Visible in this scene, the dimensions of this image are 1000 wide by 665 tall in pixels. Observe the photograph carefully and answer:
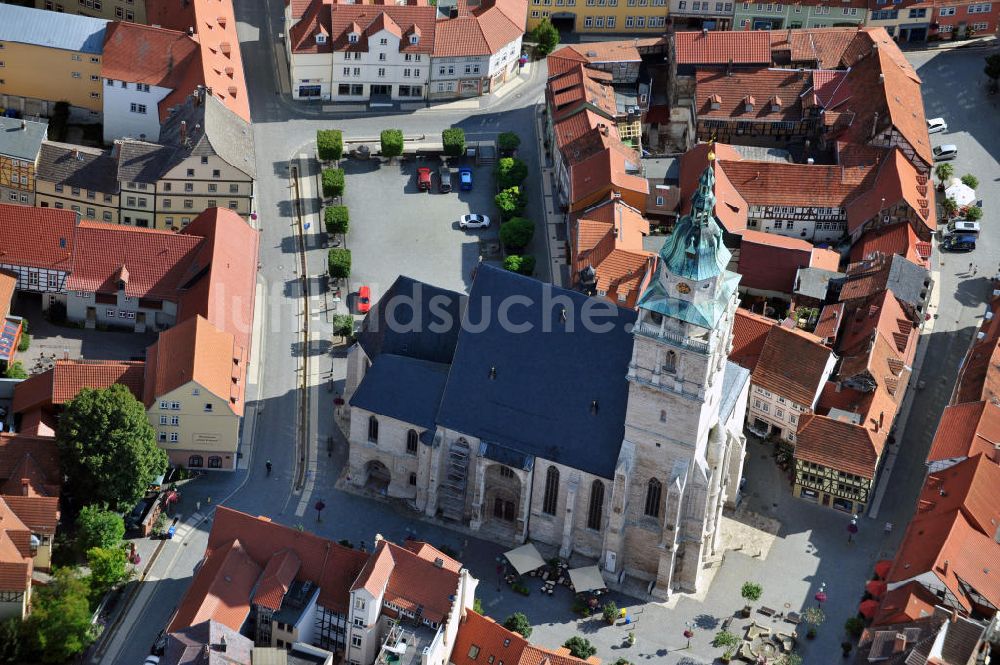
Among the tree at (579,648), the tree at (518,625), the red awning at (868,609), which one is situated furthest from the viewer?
the red awning at (868,609)

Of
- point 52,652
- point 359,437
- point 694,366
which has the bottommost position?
point 52,652

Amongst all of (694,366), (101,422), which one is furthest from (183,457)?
(694,366)

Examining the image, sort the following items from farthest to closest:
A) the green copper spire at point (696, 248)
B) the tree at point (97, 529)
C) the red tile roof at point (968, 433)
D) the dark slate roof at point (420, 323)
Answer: the red tile roof at point (968, 433)
the dark slate roof at point (420, 323)
the tree at point (97, 529)
the green copper spire at point (696, 248)

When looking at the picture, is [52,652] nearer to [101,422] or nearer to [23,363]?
[101,422]

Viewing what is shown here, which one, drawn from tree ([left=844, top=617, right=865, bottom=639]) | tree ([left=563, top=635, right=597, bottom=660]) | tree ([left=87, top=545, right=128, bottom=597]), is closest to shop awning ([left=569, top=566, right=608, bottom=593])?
tree ([left=563, top=635, right=597, bottom=660])

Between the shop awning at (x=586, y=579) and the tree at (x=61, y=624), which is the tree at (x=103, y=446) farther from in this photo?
the shop awning at (x=586, y=579)

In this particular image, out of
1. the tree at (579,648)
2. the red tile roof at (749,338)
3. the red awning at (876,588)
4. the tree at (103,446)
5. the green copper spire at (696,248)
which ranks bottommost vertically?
the tree at (579,648)

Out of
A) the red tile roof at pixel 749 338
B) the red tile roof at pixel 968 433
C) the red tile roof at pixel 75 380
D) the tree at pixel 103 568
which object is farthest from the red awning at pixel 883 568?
the red tile roof at pixel 75 380

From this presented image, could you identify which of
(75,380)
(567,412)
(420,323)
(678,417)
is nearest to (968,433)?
(678,417)
